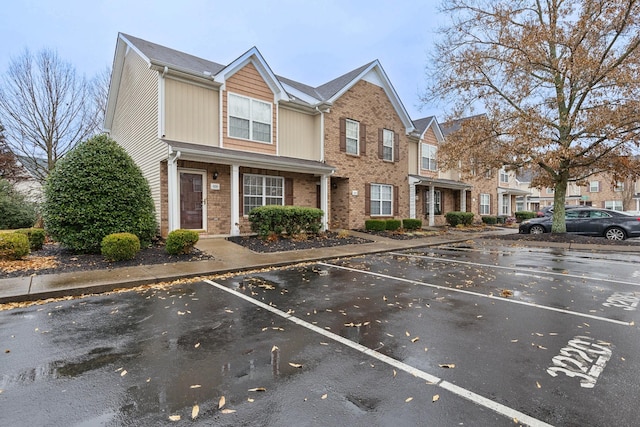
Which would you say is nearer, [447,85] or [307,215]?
[307,215]

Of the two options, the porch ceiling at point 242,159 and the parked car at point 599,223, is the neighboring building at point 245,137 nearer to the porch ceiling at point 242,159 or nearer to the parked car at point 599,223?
the porch ceiling at point 242,159

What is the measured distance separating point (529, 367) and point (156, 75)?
1322 cm

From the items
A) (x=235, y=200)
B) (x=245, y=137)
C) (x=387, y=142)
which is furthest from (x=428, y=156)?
(x=235, y=200)

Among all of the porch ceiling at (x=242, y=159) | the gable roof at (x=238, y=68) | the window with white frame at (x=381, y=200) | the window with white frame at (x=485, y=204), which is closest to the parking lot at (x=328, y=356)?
the porch ceiling at (x=242, y=159)

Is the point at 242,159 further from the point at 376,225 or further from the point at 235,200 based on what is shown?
the point at 376,225

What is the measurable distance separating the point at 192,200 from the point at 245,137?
343 cm

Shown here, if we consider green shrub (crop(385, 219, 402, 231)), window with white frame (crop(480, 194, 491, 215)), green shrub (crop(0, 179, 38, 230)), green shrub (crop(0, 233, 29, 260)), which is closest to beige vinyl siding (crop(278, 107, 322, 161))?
green shrub (crop(385, 219, 402, 231))

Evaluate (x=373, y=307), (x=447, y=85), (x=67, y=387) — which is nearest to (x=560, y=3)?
(x=447, y=85)

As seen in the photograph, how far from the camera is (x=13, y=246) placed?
7.52m

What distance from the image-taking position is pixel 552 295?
17.7 ft

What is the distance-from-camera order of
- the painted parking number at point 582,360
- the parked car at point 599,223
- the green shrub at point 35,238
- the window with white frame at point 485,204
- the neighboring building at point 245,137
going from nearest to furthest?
the painted parking number at point 582,360 < the green shrub at point 35,238 < the neighboring building at point 245,137 < the parked car at point 599,223 < the window with white frame at point 485,204

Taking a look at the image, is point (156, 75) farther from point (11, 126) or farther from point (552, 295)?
point (11, 126)

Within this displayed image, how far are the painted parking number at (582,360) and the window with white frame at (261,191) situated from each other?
36.2 feet

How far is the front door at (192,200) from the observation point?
11.4 m
